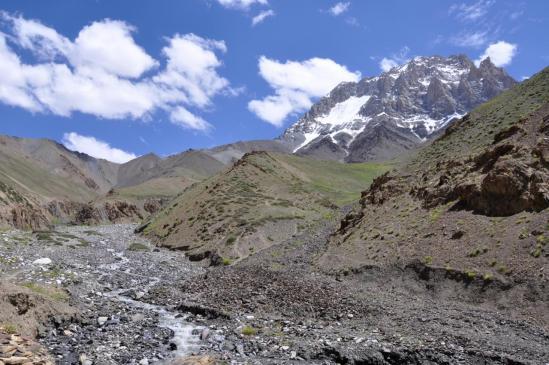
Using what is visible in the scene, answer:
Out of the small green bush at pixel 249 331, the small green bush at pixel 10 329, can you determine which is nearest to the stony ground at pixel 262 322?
the small green bush at pixel 249 331

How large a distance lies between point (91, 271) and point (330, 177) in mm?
93681

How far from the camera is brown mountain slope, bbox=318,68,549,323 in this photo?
28984 mm

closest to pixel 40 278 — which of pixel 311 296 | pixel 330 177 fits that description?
pixel 311 296

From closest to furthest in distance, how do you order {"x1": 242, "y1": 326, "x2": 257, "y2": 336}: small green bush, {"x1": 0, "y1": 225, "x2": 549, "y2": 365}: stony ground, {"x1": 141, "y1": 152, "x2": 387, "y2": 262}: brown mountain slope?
1. {"x1": 0, "y1": 225, "x2": 549, "y2": 365}: stony ground
2. {"x1": 242, "y1": 326, "x2": 257, "y2": 336}: small green bush
3. {"x1": 141, "y1": 152, "x2": 387, "y2": 262}: brown mountain slope

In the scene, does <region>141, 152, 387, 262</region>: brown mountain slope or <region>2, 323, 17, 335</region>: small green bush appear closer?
<region>2, 323, 17, 335</region>: small green bush

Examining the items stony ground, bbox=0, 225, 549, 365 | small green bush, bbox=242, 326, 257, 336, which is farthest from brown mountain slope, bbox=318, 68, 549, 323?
small green bush, bbox=242, 326, 257, 336

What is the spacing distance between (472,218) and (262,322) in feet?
59.4

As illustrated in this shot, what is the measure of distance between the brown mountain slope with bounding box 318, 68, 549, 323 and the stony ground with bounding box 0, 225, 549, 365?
7.50 feet

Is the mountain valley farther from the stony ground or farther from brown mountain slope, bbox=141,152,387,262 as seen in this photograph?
brown mountain slope, bbox=141,152,387,262

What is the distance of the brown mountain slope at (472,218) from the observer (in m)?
29.0

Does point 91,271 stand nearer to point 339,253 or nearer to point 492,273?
point 339,253

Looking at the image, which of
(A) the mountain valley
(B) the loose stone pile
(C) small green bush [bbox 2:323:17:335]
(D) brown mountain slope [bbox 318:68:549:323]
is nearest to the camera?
(B) the loose stone pile

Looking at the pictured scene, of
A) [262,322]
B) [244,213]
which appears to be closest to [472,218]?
[262,322]

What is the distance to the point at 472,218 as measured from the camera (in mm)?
35594
